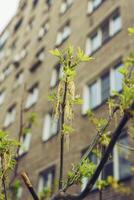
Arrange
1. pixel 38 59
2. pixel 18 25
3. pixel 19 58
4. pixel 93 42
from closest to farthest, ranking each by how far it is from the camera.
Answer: pixel 93 42 < pixel 38 59 < pixel 19 58 < pixel 18 25

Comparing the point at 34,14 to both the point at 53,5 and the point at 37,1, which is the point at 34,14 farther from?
the point at 53,5

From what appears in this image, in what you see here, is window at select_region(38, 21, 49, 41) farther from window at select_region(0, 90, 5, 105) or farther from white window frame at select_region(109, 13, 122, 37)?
white window frame at select_region(109, 13, 122, 37)

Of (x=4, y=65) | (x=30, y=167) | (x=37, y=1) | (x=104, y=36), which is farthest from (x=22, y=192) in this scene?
(x=37, y=1)

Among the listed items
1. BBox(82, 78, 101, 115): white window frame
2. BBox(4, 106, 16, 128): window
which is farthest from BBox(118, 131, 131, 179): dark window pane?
BBox(4, 106, 16, 128): window

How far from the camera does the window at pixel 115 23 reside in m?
15.2

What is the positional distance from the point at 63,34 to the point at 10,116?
6.30 metres

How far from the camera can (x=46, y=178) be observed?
1495cm

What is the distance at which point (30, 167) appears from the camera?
16500 millimetres

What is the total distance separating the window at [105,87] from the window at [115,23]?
2016 millimetres

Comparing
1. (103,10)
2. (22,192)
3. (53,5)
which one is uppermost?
(53,5)

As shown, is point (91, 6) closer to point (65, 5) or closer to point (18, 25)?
point (65, 5)

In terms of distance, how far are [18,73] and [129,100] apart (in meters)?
21.7

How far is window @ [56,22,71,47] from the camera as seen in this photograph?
19.7m

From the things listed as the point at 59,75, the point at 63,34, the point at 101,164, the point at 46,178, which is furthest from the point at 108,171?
the point at 63,34
